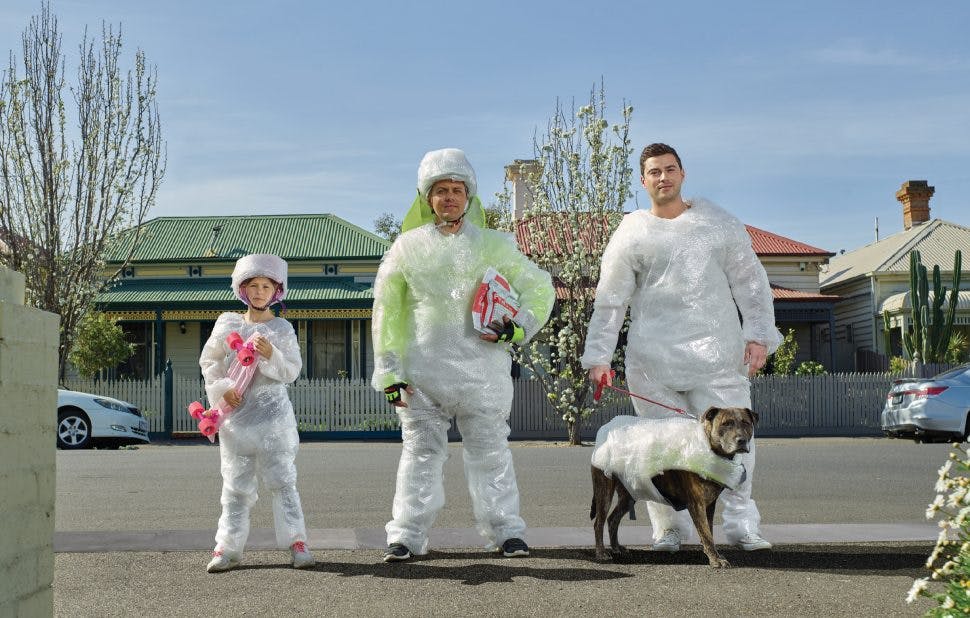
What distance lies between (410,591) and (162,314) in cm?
2454

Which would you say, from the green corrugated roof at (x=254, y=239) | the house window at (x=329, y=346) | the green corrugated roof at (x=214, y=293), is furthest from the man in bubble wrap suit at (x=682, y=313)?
the house window at (x=329, y=346)

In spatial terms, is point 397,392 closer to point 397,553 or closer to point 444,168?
point 397,553

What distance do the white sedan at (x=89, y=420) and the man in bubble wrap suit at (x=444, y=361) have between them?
12683 millimetres

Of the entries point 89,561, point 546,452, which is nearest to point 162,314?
point 546,452

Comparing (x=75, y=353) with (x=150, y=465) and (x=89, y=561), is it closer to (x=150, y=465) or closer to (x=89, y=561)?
(x=150, y=465)

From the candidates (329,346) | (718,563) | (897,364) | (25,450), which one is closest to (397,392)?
(718,563)

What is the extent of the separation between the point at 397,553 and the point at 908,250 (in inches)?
1270

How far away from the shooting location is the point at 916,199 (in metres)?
38.0

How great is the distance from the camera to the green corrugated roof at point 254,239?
29.4 metres

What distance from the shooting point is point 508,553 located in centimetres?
567

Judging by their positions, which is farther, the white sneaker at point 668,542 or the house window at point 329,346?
the house window at point 329,346

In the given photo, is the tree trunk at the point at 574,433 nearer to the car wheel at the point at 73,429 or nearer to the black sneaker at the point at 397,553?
the car wheel at the point at 73,429

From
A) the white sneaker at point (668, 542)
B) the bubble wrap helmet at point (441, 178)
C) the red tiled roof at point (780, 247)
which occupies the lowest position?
the white sneaker at point (668, 542)

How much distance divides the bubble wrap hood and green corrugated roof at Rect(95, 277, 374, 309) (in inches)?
840
